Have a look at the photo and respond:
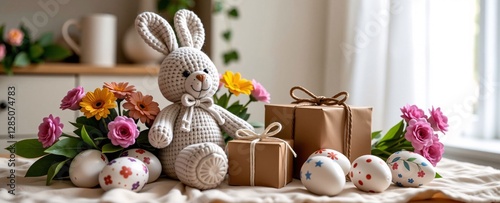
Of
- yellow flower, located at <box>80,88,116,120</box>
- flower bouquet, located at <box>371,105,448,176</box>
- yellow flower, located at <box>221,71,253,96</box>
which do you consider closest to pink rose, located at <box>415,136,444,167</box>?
flower bouquet, located at <box>371,105,448,176</box>

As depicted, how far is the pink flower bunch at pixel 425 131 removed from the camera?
1.01m

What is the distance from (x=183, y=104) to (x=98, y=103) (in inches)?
6.1

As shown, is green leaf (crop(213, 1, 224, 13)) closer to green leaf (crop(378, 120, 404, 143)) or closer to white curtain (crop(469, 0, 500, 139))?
white curtain (crop(469, 0, 500, 139))

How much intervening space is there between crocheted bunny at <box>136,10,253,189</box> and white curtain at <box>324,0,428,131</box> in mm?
891

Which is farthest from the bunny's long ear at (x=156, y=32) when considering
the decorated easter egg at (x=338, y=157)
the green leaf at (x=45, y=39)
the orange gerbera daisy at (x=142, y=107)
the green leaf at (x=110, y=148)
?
the green leaf at (x=45, y=39)

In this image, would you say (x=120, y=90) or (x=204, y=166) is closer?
(x=204, y=166)

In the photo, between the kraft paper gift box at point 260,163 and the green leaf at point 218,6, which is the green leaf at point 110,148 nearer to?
the kraft paper gift box at point 260,163

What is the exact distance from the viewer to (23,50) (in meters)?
2.04

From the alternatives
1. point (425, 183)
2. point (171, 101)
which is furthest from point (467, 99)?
point (171, 101)

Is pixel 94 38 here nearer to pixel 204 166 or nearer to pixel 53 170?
pixel 53 170

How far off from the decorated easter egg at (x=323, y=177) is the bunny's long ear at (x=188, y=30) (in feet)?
1.12

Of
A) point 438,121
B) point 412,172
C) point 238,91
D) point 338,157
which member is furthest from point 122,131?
point 438,121

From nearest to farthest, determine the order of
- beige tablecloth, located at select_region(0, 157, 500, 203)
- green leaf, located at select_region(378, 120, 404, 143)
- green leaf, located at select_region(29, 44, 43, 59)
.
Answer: beige tablecloth, located at select_region(0, 157, 500, 203) → green leaf, located at select_region(378, 120, 404, 143) → green leaf, located at select_region(29, 44, 43, 59)

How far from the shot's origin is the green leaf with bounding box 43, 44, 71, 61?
2.16 meters
